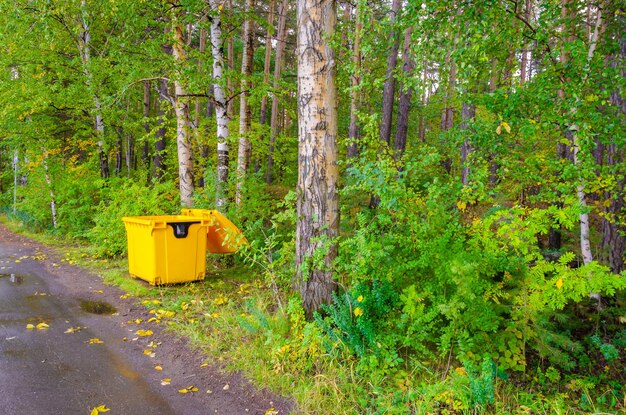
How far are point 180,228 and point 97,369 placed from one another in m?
2.74

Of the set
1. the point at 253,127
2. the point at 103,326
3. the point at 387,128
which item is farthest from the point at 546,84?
the point at 253,127

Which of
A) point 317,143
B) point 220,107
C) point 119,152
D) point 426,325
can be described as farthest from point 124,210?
point 119,152

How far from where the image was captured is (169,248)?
641 centimetres

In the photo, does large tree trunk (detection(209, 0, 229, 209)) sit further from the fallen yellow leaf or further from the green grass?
the fallen yellow leaf

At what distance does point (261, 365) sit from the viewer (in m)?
3.88

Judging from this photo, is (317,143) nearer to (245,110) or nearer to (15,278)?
(245,110)

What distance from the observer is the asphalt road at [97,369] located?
11.1ft

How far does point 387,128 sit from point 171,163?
32.0 ft

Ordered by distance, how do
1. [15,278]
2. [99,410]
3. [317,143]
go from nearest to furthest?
[99,410]
[317,143]
[15,278]

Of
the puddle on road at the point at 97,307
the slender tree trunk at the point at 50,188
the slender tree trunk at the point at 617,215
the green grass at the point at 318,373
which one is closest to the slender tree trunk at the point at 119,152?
the slender tree trunk at the point at 50,188

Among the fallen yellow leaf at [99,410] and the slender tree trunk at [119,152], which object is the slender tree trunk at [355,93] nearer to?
the fallen yellow leaf at [99,410]

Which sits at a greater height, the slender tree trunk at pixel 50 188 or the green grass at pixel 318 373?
the slender tree trunk at pixel 50 188

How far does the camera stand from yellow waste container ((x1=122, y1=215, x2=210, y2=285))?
20.8 feet

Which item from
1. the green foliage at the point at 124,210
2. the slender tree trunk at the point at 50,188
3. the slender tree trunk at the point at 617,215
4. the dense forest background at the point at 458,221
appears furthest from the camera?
the slender tree trunk at the point at 50,188
